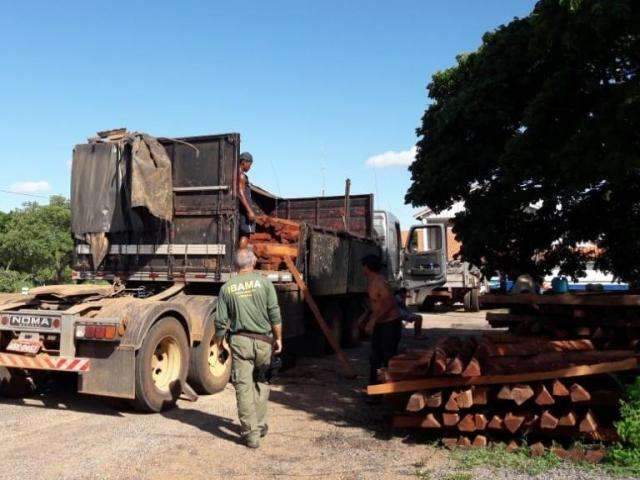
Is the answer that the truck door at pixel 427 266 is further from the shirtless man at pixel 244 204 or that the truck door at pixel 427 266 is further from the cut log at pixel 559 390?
the cut log at pixel 559 390

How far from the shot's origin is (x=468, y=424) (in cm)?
516

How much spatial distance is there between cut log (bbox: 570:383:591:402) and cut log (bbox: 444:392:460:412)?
36.6 inches

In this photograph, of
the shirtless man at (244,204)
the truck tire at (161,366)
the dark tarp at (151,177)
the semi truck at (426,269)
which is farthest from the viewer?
the semi truck at (426,269)

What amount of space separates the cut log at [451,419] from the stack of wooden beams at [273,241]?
13.2 ft

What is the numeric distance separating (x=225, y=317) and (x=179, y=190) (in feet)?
9.15

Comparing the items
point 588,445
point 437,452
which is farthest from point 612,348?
point 437,452

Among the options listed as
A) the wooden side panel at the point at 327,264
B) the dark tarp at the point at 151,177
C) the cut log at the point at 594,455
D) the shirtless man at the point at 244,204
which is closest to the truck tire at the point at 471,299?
the wooden side panel at the point at 327,264

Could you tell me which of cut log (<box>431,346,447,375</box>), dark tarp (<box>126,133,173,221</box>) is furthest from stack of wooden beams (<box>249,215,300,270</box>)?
cut log (<box>431,346,447,375</box>)

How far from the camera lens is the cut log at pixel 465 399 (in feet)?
16.7

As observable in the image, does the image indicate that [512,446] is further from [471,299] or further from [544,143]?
[471,299]

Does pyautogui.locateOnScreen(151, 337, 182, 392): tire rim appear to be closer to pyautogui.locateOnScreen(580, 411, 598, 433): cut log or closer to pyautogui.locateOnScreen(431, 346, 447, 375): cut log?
pyautogui.locateOnScreen(431, 346, 447, 375): cut log

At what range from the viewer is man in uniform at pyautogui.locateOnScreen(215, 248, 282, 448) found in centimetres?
548

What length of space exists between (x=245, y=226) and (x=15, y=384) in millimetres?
3314

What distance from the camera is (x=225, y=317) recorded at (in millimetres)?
5684
